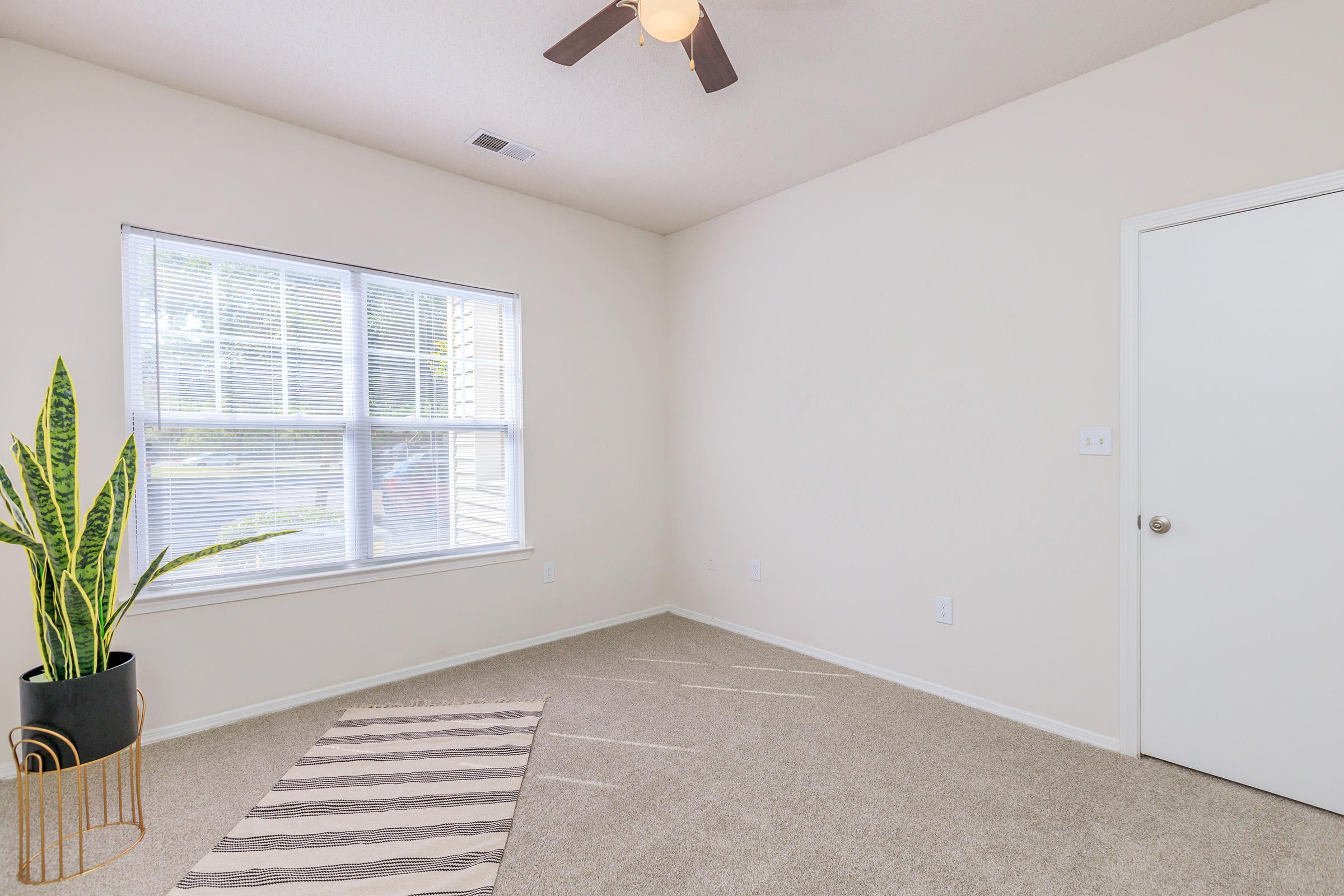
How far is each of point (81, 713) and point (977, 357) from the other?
3.35m

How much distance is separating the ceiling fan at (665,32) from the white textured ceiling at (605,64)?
287mm

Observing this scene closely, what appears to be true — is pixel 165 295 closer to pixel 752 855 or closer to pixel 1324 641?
pixel 752 855

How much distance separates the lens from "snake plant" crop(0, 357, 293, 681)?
175 cm

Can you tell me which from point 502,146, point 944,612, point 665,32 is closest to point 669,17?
point 665,32

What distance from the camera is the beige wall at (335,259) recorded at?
7.52ft

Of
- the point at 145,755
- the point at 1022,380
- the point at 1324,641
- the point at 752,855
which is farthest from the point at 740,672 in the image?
the point at 145,755

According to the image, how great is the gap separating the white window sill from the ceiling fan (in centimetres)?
237

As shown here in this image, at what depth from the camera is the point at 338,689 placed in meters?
2.95

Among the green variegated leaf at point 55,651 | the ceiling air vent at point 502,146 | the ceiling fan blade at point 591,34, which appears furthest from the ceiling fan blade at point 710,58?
the green variegated leaf at point 55,651

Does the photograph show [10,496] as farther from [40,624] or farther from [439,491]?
[439,491]

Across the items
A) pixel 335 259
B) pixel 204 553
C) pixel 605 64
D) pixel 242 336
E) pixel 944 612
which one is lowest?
pixel 944 612

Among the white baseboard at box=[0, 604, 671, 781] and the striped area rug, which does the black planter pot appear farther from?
the white baseboard at box=[0, 604, 671, 781]

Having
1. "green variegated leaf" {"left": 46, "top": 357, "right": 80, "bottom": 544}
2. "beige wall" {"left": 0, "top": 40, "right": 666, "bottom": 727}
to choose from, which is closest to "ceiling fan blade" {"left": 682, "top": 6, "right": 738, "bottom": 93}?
"beige wall" {"left": 0, "top": 40, "right": 666, "bottom": 727}

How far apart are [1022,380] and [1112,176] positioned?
2.66ft
